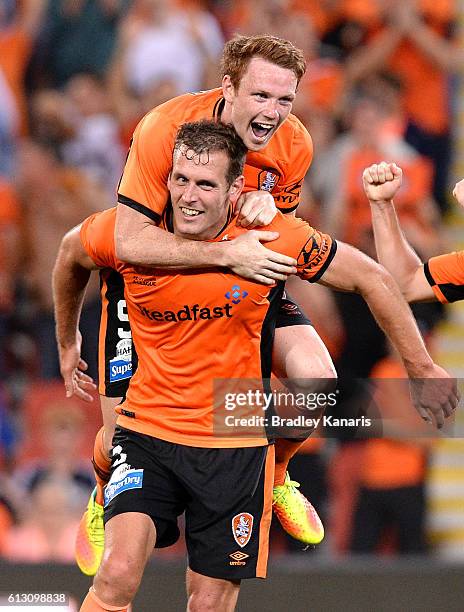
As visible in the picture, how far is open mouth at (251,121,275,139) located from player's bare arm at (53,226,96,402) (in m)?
0.86

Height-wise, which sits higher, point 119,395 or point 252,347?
point 252,347

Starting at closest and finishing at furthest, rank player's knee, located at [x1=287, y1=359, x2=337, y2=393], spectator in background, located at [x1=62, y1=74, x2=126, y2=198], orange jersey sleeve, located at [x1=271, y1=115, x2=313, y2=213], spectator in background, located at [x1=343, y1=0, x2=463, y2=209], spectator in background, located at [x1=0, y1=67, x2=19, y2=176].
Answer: player's knee, located at [x1=287, y1=359, x2=337, y2=393] < orange jersey sleeve, located at [x1=271, y1=115, x2=313, y2=213] < spectator in background, located at [x1=62, y1=74, x2=126, y2=198] < spectator in background, located at [x1=0, y1=67, x2=19, y2=176] < spectator in background, located at [x1=343, y1=0, x2=463, y2=209]

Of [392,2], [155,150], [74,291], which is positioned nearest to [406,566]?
[74,291]

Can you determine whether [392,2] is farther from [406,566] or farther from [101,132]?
[406,566]

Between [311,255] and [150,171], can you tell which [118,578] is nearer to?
[311,255]

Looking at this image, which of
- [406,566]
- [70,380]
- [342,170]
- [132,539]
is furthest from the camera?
[342,170]

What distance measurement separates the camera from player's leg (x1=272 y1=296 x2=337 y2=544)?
5293 mm

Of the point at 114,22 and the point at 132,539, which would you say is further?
the point at 114,22

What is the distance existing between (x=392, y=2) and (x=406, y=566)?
403cm

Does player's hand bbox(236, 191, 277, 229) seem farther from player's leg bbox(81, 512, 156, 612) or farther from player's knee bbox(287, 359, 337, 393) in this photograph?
player's leg bbox(81, 512, 156, 612)

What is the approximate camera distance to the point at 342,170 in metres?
8.41

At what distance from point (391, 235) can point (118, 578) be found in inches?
69.3

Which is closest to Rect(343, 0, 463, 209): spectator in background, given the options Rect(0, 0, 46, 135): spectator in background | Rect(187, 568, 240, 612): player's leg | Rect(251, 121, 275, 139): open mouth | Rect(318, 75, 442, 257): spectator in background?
Rect(318, 75, 442, 257): spectator in background

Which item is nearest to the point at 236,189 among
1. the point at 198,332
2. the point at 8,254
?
the point at 198,332
